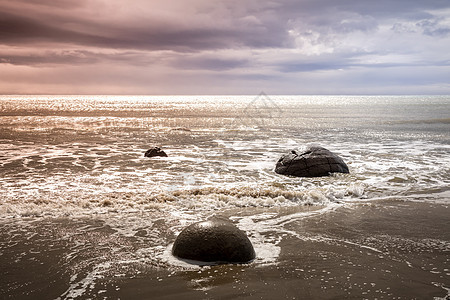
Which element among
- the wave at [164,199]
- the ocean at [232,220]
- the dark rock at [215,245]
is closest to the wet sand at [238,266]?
the ocean at [232,220]

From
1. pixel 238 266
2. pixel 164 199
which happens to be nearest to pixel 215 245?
pixel 238 266

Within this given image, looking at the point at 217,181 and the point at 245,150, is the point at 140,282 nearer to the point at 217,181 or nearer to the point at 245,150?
the point at 217,181

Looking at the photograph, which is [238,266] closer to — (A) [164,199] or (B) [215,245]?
(B) [215,245]

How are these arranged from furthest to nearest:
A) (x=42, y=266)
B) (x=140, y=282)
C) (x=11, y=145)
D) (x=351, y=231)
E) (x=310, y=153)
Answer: (x=11, y=145) → (x=310, y=153) → (x=351, y=231) → (x=42, y=266) → (x=140, y=282)

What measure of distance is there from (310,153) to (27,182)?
898 cm

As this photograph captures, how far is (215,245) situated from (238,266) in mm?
441

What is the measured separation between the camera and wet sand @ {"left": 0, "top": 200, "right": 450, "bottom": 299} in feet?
15.2

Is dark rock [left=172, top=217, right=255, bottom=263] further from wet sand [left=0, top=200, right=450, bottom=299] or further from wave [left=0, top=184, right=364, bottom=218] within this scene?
wave [left=0, top=184, right=364, bottom=218]

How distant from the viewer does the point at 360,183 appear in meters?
11.3

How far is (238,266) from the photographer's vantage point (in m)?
5.37

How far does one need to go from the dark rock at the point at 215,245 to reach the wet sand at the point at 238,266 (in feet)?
0.68

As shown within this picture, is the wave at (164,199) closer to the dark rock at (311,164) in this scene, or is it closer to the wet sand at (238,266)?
the wet sand at (238,266)

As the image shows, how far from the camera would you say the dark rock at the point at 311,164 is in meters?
12.4

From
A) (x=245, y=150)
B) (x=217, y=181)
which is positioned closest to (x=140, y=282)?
(x=217, y=181)
